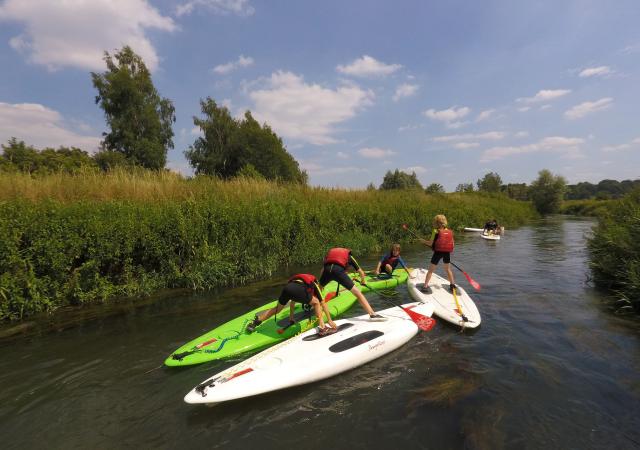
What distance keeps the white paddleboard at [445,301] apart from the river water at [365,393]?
0.25 meters

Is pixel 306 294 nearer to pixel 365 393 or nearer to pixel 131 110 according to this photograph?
pixel 365 393

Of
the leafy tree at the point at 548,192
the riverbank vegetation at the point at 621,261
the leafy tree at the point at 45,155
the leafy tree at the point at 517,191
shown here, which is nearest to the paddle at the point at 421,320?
the riverbank vegetation at the point at 621,261

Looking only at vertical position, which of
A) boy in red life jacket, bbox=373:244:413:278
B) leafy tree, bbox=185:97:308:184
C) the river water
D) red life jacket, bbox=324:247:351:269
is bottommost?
the river water

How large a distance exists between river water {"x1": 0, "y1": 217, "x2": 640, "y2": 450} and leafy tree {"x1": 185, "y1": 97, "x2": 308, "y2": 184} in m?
37.5

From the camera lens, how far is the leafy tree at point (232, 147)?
42656 mm

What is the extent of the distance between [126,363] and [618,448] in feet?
22.1

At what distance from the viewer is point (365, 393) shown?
454cm

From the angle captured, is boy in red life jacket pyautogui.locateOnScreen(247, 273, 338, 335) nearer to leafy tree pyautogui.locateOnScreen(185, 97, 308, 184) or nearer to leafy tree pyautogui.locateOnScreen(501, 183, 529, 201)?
leafy tree pyautogui.locateOnScreen(185, 97, 308, 184)

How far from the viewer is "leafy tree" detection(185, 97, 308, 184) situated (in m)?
42.7

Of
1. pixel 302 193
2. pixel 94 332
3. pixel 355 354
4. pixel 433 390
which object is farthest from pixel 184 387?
pixel 302 193

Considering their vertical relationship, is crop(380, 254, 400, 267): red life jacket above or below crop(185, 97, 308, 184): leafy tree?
below

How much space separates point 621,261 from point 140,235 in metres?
12.7

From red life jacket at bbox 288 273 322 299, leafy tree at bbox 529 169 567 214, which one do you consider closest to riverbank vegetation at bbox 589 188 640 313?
red life jacket at bbox 288 273 322 299

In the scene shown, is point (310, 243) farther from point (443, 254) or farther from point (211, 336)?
point (211, 336)
